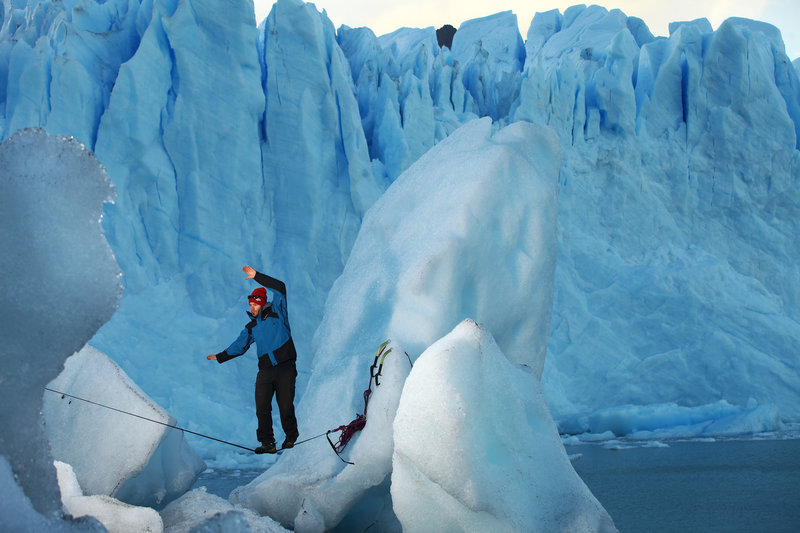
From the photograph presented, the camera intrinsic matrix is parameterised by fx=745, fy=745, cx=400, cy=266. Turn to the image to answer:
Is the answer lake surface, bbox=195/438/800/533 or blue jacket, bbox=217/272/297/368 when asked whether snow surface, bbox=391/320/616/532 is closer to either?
blue jacket, bbox=217/272/297/368

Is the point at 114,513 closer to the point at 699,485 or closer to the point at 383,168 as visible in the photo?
the point at 699,485

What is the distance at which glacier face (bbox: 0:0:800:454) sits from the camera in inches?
408

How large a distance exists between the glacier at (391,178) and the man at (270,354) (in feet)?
19.1

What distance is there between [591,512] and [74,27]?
10.4m

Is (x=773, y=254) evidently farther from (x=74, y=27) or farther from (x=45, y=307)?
(x=45, y=307)

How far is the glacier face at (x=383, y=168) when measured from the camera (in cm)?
1035

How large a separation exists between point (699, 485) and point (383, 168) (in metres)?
7.23

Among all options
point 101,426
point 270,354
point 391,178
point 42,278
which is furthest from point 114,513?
point 391,178

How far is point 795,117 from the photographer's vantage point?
14.4 m

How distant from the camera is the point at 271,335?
11.1ft

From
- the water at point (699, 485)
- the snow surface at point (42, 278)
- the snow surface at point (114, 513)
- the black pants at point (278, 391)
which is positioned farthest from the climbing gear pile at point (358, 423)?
the water at point (699, 485)

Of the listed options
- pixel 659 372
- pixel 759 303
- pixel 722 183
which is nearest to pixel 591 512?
pixel 659 372

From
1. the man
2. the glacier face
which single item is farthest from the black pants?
the glacier face

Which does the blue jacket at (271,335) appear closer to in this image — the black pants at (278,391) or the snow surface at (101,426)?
the black pants at (278,391)
